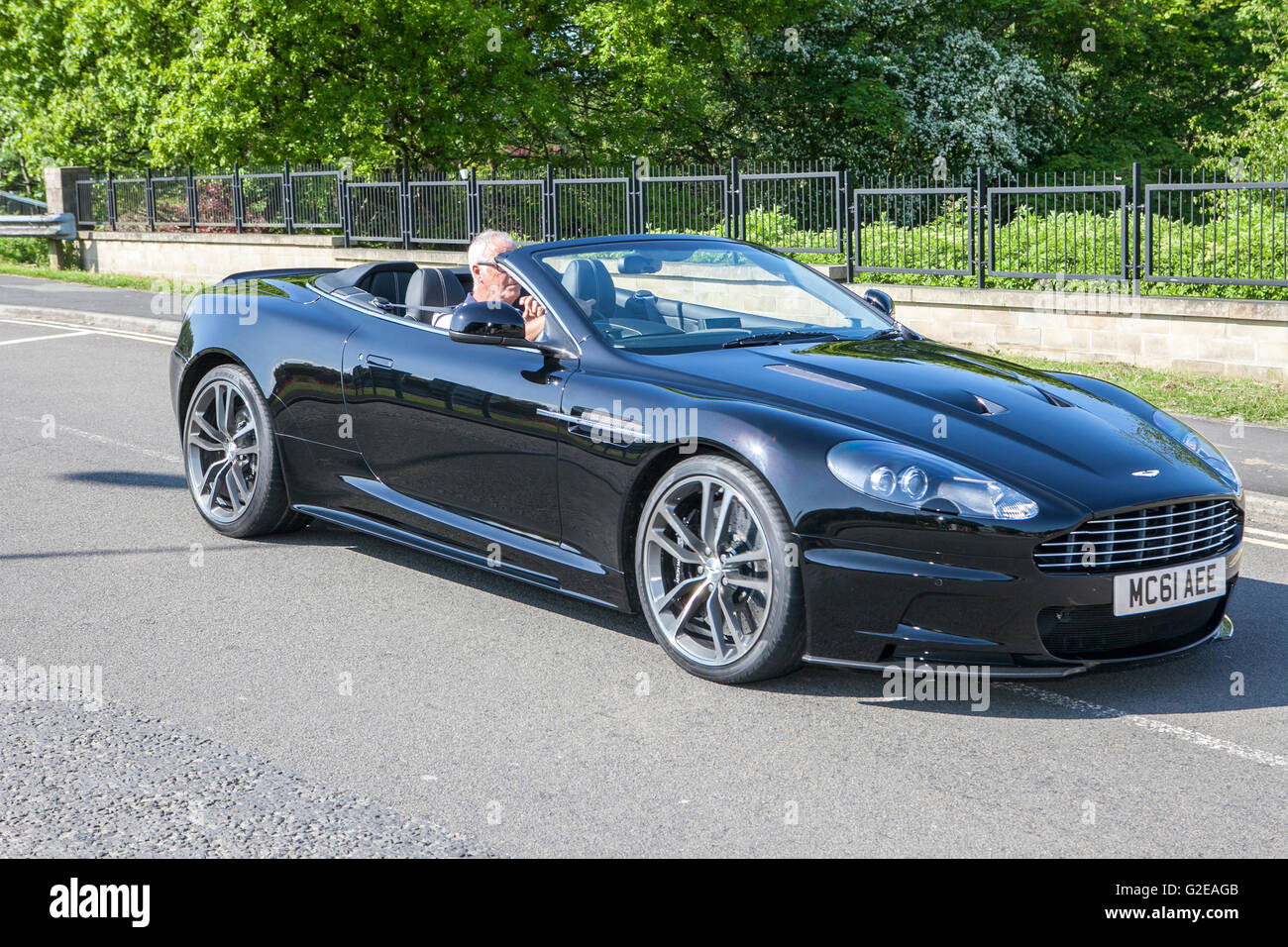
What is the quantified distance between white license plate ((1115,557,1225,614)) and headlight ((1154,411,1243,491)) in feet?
1.37

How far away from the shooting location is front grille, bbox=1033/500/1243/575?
4395 mm

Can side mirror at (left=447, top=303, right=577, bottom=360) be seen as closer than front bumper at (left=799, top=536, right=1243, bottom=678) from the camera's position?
No

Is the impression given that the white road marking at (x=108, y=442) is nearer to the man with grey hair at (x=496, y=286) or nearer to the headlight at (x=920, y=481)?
the man with grey hair at (x=496, y=286)

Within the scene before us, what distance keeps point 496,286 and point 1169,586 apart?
118 inches

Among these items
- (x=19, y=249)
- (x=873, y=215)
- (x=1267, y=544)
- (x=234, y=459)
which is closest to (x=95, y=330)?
(x=873, y=215)

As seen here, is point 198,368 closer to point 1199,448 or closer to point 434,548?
point 434,548

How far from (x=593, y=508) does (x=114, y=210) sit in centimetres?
2788

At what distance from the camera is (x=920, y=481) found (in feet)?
14.7

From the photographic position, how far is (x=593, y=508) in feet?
17.0

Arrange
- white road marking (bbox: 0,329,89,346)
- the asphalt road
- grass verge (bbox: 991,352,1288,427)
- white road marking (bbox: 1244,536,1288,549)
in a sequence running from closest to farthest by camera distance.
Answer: the asphalt road → white road marking (bbox: 1244,536,1288,549) → grass verge (bbox: 991,352,1288,427) → white road marking (bbox: 0,329,89,346)

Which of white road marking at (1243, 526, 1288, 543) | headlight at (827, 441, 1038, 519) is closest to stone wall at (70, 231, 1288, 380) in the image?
white road marking at (1243, 526, 1288, 543)

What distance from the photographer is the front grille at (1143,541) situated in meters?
4.39

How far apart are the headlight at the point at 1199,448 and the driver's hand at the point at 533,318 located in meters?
2.36

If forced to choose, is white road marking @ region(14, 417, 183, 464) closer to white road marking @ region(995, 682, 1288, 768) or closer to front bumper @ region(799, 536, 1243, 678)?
front bumper @ region(799, 536, 1243, 678)
